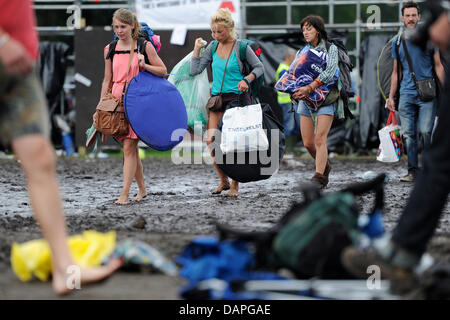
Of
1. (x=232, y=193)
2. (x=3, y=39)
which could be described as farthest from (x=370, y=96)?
(x=3, y=39)

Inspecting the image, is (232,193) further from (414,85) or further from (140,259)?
(140,259)

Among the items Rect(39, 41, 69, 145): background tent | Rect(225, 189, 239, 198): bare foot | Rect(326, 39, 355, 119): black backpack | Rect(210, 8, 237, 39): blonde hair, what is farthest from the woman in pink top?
Rect(39, 41, 69, 145): background tent

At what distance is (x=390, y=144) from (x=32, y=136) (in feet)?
22.2

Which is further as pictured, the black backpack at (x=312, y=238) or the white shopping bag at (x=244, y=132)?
the white shopping bag at (x=244, y=132)

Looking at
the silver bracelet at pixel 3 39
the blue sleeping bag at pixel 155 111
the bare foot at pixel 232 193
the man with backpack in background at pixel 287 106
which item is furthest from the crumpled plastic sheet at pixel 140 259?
the man with backpack in background at pixel 287 106

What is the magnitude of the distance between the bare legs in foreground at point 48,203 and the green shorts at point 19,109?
0.04 metres

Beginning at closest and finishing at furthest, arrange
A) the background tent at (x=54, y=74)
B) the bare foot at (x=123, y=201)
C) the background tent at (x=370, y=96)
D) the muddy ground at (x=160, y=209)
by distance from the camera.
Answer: the muddy ground at (x=160, y=209) → the bare foot at (x=123, y=201) → the background tent at (x=370, y=96) → the background tent at (x=54, y=74)

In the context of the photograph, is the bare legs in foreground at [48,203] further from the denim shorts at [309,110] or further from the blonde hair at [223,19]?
the denim shorts at [309,110]

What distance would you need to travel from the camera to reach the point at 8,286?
3.85 m

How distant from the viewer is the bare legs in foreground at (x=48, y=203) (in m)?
3.56

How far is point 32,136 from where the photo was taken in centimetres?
355

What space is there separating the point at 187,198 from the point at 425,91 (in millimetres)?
3198
